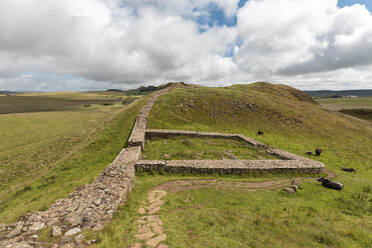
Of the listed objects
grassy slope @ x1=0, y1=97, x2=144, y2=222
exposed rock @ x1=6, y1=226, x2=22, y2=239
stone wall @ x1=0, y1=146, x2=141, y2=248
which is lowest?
grassy slope @ x1=0, y1=97, x2=144, y2=222

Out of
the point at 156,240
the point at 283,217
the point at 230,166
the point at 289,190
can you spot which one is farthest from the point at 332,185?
the point at 156,240

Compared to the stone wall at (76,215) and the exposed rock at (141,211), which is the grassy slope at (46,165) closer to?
the stone wall at (76,215)

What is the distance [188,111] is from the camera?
37125 mm

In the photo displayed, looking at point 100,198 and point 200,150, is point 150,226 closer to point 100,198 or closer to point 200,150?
point 100,198

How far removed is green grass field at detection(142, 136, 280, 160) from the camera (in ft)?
60.9

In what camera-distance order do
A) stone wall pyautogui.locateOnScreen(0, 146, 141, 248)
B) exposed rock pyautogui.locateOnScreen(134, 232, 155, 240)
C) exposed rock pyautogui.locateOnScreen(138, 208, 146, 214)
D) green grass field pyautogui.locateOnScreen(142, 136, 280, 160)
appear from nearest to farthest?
stone wall pyautogui.locateOnScreen(0, 146, 141, 248) < exposed rock pyautogui.locateOnScreen(134, 232, 155, 240) < exposed rock pyautogui.locateOnScreen(138, 208, 146, 214) < green grass field pyautogui.locateOnScreen(142, 136, 280, 160)

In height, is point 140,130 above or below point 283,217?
above

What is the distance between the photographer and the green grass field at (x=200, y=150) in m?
18.6

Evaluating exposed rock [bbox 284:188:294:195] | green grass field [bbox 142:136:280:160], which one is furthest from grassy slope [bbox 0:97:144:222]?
exposed rock [bbox 284:188:294:195]

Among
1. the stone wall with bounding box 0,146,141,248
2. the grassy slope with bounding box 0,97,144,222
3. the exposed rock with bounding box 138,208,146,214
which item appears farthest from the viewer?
the grassy slope with bounding box 0,97,144,222

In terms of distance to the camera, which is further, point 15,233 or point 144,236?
point 144,236

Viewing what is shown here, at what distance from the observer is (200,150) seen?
20.5 m

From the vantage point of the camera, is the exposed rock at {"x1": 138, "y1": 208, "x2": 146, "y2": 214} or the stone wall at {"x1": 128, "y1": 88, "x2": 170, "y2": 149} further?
the stone wall at {"x1": 128, "y1": 88, "x2": 170, "y2": 149}

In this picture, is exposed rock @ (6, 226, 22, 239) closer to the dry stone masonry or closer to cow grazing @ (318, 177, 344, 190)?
the dry stone masonry
